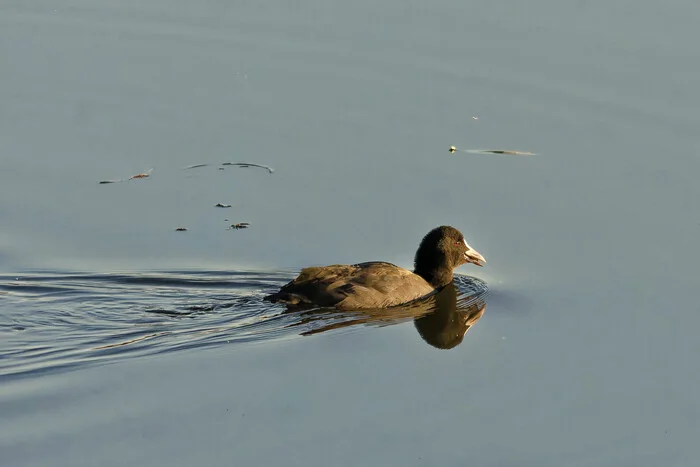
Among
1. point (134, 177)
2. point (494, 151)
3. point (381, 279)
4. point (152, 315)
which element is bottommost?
point (152, 315)

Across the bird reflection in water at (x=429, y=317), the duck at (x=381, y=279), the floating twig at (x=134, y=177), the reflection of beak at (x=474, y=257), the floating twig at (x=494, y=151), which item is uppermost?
the floating twig at (x=494, y=151)

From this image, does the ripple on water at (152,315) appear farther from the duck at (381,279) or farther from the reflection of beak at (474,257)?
the reflection of beak at (474,257)

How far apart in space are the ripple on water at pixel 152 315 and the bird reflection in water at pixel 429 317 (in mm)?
13

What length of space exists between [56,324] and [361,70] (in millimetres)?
6749

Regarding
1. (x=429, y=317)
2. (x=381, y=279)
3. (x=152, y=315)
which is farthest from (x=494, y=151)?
(x=152, y=315)

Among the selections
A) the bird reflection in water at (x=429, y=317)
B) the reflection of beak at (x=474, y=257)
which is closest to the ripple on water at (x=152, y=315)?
the bird reflection in water at (x=429, y=317)

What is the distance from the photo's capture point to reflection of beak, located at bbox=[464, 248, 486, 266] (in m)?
14.1

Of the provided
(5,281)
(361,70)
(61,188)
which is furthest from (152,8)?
(5,281)

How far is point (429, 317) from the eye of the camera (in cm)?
1363

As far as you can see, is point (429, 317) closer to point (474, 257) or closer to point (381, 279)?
point (381, 279)

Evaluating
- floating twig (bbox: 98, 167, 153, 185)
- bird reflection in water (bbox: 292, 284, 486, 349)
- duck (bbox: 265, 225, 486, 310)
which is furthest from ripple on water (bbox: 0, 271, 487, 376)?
floating twig (bbox: 98, 167, 153, 185)

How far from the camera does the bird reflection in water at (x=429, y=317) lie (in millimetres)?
12859

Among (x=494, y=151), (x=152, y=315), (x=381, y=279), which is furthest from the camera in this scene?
(x=494, y=151)

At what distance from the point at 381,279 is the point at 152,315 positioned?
2347 millimetres
